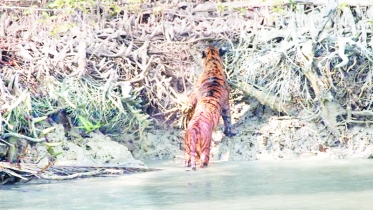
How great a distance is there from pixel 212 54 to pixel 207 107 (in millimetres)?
830

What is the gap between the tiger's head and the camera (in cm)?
1020

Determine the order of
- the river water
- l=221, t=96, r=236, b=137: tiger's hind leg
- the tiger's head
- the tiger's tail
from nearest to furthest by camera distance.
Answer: the river water
the tiger's tail
l=221, t=96, r=236, b=137: tiger's hind leg
the tiger's head

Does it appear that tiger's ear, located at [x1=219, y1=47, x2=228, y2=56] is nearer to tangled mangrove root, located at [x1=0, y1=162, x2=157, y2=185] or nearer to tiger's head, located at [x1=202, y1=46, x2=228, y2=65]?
tiger's head, located at [x1=202, y1=46, x2=228, y2=65]

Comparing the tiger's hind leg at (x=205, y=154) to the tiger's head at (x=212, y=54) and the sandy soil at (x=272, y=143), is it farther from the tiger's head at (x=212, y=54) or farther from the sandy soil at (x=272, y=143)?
the tiger's head at (x=212, y=54)

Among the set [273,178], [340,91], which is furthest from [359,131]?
[273,178]

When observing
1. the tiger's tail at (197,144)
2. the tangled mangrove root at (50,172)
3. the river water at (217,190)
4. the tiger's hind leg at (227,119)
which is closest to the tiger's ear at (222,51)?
the tiger's hind leg at (227,119)

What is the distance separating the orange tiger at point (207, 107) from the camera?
9117 millimetres

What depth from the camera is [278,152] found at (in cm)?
991

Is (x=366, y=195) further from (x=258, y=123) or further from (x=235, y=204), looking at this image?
(x=258, y=123)

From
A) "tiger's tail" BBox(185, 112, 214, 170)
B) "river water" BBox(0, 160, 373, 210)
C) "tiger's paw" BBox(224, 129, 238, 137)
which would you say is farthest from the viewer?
"tiger's paw" BBox(224, 129, 238, 137)

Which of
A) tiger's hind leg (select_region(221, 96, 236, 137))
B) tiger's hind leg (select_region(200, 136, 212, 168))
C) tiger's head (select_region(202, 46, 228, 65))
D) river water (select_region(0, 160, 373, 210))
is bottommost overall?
river water (select_region(0, 160, 373, 210))

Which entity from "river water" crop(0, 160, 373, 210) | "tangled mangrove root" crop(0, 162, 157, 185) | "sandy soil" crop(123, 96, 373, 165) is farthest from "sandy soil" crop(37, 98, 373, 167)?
"tangled mangrove root" crop(0, 162, 157, 185)

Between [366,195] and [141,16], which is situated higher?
[141,16]

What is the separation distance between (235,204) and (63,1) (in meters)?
4.63
